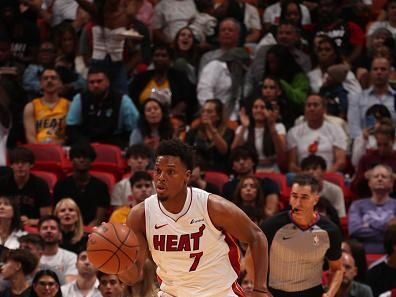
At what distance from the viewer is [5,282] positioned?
888 cm

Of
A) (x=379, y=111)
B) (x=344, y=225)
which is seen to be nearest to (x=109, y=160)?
(x=344, y=225)

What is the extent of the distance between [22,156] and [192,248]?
423 centimetres

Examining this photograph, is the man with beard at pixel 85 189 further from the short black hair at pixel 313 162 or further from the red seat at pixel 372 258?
the red seat at pixel 372 258

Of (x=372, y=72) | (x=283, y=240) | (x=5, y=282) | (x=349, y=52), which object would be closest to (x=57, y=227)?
(x=5, y=282)

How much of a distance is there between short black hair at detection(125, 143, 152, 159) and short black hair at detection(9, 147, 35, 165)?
3.22 ft

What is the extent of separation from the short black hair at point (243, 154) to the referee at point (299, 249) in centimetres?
246

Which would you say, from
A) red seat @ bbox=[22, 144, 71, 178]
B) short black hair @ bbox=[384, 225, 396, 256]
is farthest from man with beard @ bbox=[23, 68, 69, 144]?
short black hair @ bbox=[384, 225, 396, 256]

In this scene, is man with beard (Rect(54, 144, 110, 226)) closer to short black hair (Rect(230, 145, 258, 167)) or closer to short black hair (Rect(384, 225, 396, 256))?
short black hair (Rect(230, 145, 258, 167))

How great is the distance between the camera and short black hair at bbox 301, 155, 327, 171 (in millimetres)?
10469

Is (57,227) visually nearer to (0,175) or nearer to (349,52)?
(0,175)

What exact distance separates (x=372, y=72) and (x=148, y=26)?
3221 millimetres

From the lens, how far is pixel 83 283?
29.4ft

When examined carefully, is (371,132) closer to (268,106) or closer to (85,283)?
(268,106)

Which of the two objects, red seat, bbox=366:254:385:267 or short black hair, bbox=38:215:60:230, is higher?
short black hair, bbox=38:215:60:230
